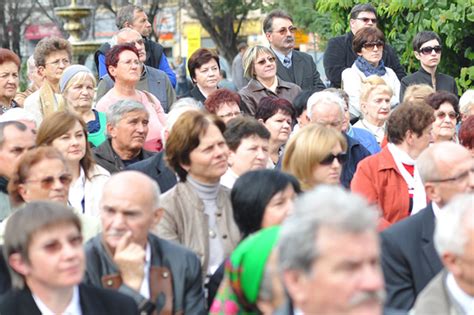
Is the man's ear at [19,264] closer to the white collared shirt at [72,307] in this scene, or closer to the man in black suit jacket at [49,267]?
the man in black suit jacket at [49,267]

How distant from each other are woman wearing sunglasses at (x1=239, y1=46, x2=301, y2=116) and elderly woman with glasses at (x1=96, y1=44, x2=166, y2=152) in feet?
3.28

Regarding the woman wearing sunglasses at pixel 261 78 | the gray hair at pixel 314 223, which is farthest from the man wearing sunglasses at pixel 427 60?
the gray hair at pixel 314 223

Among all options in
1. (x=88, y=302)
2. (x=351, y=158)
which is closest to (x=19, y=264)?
(x=88, y=302)

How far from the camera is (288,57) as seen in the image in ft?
46.0

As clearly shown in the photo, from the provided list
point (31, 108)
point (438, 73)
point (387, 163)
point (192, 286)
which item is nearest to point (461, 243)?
point (192, 286)

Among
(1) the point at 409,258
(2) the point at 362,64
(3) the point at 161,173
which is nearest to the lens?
(1) the point at 409,258

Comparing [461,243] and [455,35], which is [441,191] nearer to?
[461,243]

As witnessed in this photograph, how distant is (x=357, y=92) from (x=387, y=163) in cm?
Result: 431

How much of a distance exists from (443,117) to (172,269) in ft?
16.7

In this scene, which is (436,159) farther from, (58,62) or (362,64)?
(58,62)

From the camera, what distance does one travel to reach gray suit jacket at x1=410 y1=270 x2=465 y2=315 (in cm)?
559

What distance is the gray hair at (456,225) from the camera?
542 centimetres

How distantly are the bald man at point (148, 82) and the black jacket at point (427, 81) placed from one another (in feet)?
8.41

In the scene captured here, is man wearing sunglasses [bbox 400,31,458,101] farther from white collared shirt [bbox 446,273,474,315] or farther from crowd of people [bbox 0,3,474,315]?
white collared shirt [bbox 446,273,474,315]
